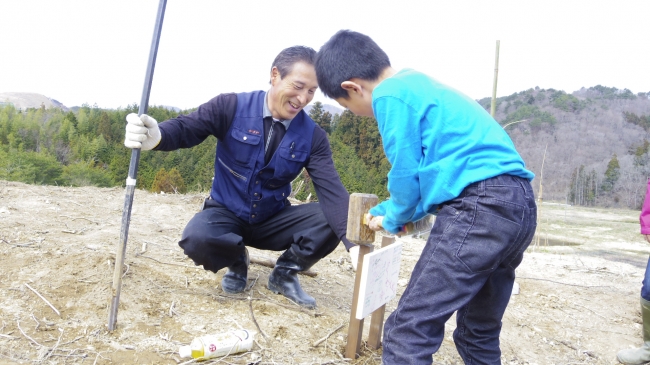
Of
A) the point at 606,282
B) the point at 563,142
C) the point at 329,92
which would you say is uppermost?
the point at 563,142

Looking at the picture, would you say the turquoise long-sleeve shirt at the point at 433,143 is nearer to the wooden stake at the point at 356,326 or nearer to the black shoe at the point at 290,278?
the wooden stake at the point at 356,326

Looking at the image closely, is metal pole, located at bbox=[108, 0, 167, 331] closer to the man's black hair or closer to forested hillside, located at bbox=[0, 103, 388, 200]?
the man's black hair

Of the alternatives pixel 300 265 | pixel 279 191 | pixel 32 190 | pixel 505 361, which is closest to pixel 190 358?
pixel 300 265

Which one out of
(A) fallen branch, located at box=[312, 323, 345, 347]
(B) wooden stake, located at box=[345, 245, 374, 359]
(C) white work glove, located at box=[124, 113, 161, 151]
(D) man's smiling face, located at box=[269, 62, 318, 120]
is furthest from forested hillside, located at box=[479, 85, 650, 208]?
(C) white work glove, located at box=[124, 113, 161, 151]

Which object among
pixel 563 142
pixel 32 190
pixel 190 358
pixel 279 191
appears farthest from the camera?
pixel 563 142

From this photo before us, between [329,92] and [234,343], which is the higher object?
[329,92]

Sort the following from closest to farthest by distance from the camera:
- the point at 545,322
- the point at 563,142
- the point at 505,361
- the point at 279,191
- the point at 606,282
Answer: the point at 505,361 < the point at 279,191 < the point at 545,322 < the point at 606,282 < the point at 563,142

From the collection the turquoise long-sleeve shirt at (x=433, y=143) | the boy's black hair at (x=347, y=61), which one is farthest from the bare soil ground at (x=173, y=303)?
the boy's black hair at (x=347, y=61)

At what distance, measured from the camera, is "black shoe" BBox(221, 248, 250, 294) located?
293 cm

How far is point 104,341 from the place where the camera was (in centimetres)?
221

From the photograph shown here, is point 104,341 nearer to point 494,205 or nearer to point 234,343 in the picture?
point 234,343

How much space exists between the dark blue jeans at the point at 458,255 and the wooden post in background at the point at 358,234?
1.44 feet

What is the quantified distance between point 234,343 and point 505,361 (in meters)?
1.62

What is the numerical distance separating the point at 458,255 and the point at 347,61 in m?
0.84
